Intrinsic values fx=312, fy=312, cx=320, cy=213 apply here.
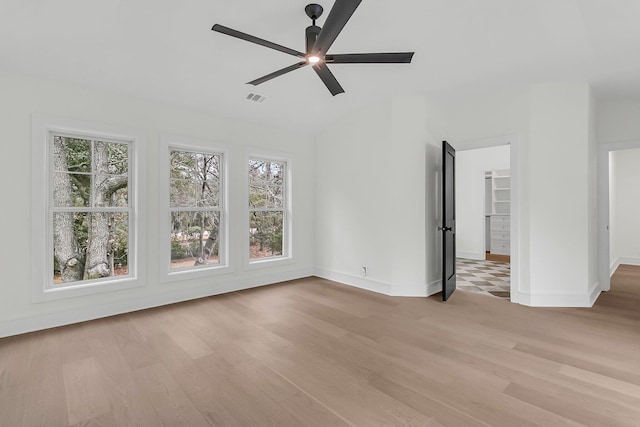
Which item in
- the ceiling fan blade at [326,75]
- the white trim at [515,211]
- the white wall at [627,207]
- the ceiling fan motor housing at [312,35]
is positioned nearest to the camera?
the ceiling fan motor housing at [312,35]

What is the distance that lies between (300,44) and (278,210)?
2663mm

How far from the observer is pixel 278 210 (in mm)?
5121

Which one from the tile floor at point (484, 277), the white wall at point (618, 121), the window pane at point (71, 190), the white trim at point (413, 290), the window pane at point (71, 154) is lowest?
the tile floor at point (484, 277)

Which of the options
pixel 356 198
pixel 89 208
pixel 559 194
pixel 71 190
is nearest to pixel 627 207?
pixel 559 194

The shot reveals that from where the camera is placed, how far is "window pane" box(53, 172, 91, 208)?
330 centimetres

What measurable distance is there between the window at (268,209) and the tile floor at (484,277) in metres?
2.90

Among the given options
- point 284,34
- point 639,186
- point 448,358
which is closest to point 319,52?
point 284,34

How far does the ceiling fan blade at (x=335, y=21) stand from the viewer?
180 cm

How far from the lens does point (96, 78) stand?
322 cm

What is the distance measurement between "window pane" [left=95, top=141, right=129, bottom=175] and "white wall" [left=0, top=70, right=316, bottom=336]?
0.85 feet

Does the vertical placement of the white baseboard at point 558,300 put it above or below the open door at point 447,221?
below

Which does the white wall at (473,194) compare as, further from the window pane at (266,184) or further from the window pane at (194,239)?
the window pane at (194,239)

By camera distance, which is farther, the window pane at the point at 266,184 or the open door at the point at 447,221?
the window pane at the point at 266,184

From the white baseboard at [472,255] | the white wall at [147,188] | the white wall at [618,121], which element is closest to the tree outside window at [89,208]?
the white wall at [147,188]
